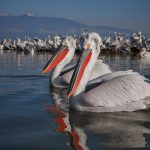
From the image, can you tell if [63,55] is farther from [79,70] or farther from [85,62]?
[79,70]

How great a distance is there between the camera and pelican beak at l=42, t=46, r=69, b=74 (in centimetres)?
856

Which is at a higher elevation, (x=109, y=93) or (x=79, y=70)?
(x=79, y=70)

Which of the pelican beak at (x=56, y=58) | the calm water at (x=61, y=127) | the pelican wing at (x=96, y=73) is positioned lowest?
the calm water at (x=61, y=127)

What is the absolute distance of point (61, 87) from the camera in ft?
27.7

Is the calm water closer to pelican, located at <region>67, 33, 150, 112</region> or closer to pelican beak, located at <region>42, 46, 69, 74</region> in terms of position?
pelican, located at <region>67, 33, 150, 112</region>

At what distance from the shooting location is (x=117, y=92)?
226 inches

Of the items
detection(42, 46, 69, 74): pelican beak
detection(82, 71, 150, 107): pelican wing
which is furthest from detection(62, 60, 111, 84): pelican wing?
detection(82, 71, 150, 107): pelican wing

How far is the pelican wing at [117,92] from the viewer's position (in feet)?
18.4

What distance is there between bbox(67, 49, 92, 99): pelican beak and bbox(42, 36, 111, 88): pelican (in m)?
2.13

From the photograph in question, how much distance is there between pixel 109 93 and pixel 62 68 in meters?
3.34

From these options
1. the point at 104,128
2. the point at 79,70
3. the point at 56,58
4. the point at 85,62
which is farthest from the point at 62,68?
the point at 104,128

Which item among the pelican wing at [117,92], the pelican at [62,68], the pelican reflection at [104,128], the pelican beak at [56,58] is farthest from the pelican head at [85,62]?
the pelican beak at [56,58]

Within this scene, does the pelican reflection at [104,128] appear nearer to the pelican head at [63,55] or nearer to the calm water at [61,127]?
the calm water at [61,127]

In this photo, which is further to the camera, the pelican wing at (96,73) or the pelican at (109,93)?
the pelican wing at (96,73)
